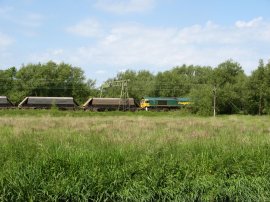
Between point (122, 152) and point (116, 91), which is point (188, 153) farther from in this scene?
point (116, 91)

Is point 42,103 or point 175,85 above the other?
point 175,85

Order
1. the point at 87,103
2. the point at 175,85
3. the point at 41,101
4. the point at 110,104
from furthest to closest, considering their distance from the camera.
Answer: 1. the point at 175,85
2. the point at 87,103
3. the point at 110,104
4. the point at 41,101

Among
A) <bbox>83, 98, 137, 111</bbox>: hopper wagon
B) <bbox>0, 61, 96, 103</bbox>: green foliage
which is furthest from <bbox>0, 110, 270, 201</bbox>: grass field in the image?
<bbox>0, 61, 96, 103</bbox>: green foliage

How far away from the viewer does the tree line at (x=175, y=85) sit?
2458 inches

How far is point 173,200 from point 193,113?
53.6 meters

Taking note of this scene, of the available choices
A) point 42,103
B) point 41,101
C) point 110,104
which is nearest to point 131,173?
point 110,104

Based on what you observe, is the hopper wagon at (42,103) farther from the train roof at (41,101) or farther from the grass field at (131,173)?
the grass field at (131,173)

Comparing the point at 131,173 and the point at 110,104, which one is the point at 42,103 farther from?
the point at 131,173

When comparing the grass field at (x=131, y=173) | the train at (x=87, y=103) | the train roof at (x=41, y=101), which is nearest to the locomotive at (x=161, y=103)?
the train at (x=87, y=103)

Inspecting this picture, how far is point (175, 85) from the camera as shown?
91688mm

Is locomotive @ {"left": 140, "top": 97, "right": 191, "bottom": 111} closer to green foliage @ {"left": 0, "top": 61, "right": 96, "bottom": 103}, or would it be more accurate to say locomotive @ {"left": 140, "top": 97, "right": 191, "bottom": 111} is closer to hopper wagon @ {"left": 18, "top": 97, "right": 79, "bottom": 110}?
hopper wagon @ {"left": 18, "top": 97, "right": 79, "bottom": 110}

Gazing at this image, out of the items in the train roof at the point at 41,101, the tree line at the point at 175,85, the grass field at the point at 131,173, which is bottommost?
the grass field at the point at 131,173

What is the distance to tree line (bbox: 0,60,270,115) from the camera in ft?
205

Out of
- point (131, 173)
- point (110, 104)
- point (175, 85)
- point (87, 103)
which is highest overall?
point (175, 85)
